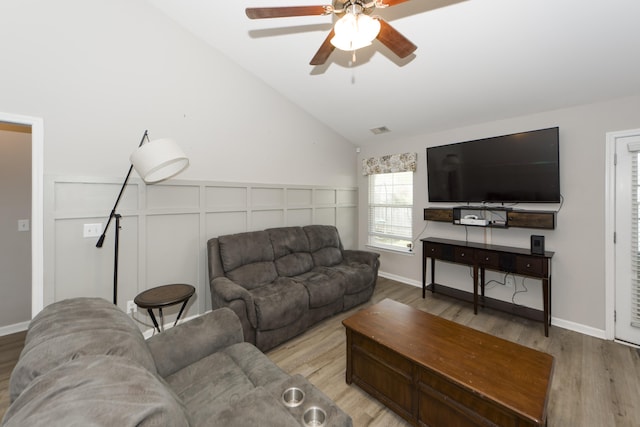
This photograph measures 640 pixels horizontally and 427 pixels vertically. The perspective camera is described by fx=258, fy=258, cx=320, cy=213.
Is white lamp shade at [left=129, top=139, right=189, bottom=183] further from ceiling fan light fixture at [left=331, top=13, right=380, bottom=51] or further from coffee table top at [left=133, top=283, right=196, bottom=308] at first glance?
ceiling fan light fixture at [left=331, top=13, right=380, bottom=51]

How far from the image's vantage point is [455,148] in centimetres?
349

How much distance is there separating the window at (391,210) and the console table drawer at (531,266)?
1.56m

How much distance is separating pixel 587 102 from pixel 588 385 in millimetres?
2645

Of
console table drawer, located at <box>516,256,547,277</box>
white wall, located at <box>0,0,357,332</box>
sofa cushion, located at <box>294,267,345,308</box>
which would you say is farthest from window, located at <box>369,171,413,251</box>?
white wall, located at <box>0,0,357,332</box>

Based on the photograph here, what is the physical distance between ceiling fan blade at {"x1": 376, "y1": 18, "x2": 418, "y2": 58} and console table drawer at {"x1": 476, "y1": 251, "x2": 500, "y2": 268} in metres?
2.42

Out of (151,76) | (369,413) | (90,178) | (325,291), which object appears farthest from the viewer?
(325,291)

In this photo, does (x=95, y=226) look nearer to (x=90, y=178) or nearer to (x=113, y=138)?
(x=90, y=178)

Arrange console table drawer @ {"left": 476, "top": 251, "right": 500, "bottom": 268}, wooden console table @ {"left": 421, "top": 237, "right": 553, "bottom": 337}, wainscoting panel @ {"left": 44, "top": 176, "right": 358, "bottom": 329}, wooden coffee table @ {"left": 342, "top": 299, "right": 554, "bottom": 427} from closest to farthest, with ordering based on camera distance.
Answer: wooden coffee table @ {"left": 342, "top": 299, "right": 554, "bottom": 427} → wainscoting panel @ {"left": 44, "top": 176, "right": 358, "bottom": 329} → wooden console table @ {"left": 421, "top": 237, "right": 553, "bottom": 337} → console table drawer @ {"left": 476, "top": 251, "right": 500, "bottom": 268}

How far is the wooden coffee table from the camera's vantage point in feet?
4.20

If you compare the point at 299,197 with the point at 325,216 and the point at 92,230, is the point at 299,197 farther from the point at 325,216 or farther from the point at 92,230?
the point at 92,230

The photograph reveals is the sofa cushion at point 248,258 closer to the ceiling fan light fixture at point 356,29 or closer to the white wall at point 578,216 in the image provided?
→ the ceiling fan light fixture at point 356,29

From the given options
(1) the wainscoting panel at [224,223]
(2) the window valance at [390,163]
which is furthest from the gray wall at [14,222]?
(2) the window valance at [390,163]

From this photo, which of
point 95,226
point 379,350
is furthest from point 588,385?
point 95,226

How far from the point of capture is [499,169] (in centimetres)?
312
